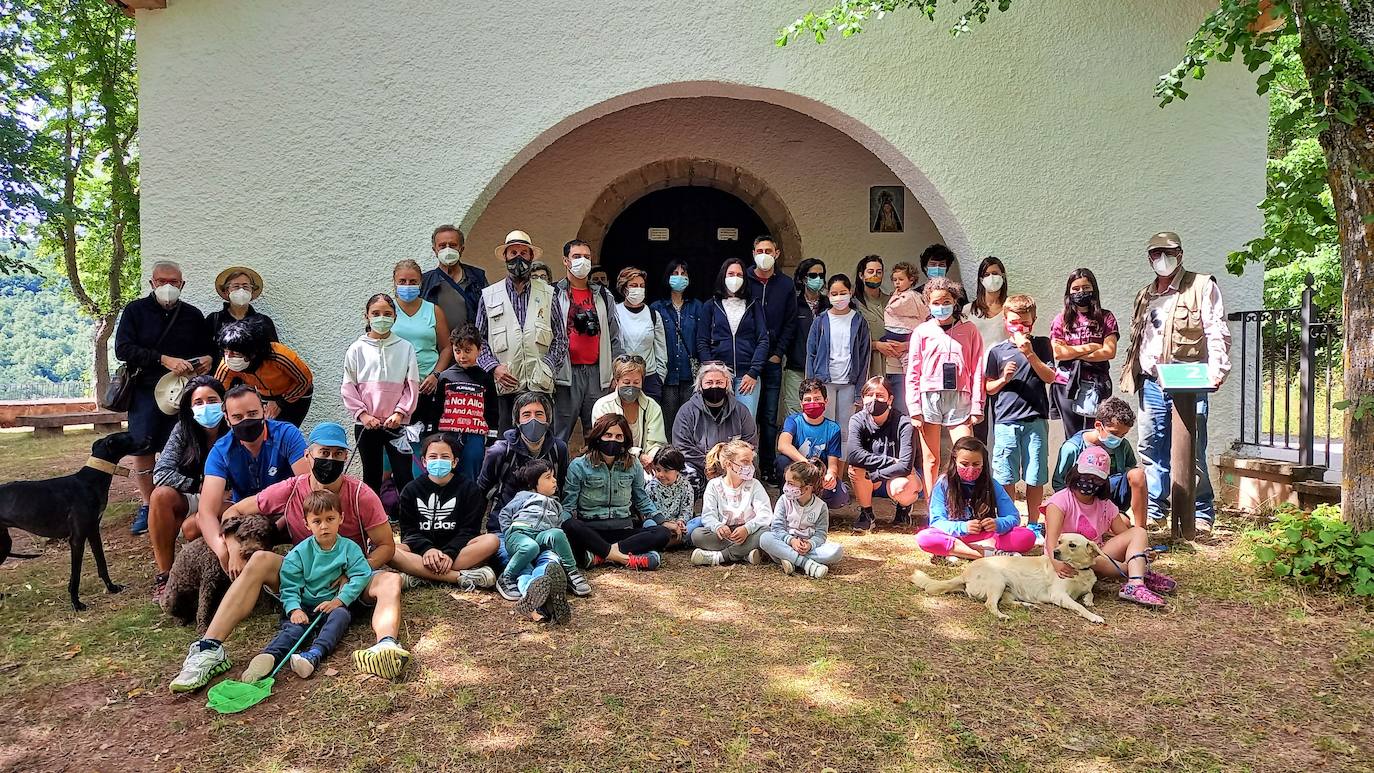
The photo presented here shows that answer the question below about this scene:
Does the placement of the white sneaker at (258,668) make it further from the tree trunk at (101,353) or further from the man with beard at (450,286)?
the tree trunk at (101,353)

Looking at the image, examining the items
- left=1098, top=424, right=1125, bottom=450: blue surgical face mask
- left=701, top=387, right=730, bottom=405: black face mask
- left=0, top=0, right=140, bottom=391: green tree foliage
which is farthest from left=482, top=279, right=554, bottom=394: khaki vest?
left=0, top=0, right=140, bottom=391: green tree foliage

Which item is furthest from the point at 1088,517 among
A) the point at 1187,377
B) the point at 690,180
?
the point at 690,180

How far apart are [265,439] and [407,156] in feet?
8.87

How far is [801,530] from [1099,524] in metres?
1.50

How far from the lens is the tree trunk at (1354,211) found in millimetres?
3934

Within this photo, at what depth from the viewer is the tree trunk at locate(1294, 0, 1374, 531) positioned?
155 inches

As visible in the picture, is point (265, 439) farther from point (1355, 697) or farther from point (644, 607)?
point (1355, 697)

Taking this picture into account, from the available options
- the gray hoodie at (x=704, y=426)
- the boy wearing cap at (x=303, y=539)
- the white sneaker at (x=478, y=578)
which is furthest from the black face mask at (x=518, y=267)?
the white sneaker at (x=478, y=578)

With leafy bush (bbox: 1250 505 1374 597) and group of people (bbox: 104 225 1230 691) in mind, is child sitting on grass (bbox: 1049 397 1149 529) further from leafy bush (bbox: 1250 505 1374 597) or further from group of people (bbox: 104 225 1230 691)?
leafy bush (bbox: 1250 505 1374 597)

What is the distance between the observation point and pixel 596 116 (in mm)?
6105

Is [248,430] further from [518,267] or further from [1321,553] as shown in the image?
[1321,553]

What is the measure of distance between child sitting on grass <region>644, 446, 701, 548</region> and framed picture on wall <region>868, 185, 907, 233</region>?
14.0ft

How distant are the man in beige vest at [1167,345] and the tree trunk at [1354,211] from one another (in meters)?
0.80

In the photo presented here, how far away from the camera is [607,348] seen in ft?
Answer: 18.6
